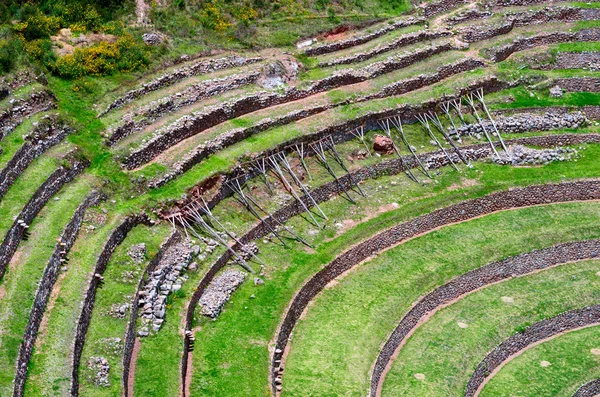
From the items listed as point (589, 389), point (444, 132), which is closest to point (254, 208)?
point (444, 132)

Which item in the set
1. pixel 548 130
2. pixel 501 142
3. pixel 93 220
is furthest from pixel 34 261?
pixel 548 130

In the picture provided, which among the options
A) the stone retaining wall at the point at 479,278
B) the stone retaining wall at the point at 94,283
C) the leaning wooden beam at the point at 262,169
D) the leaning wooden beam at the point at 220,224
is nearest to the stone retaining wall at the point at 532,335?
the stone retaining wall at the point at 479,278

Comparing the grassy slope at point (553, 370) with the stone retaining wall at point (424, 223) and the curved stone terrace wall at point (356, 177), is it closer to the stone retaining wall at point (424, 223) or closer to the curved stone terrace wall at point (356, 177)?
the stone retaining wall at point (424, 223)

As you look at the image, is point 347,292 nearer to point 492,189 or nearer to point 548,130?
point 492,189

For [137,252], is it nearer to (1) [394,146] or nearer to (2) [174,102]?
(2) [174,102]

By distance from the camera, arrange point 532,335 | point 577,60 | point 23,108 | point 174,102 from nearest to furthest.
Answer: point 532,335, point 23,108, point 174,102, point 577,60

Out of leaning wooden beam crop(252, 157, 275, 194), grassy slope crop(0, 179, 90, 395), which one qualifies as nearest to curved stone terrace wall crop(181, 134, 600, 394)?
leaning wooden beam crop(252, 157, 275, 194)

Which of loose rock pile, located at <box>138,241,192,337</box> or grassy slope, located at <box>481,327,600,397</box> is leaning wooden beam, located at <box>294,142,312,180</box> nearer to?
loose rock pile, located at <box>138,241,192,337</box>
